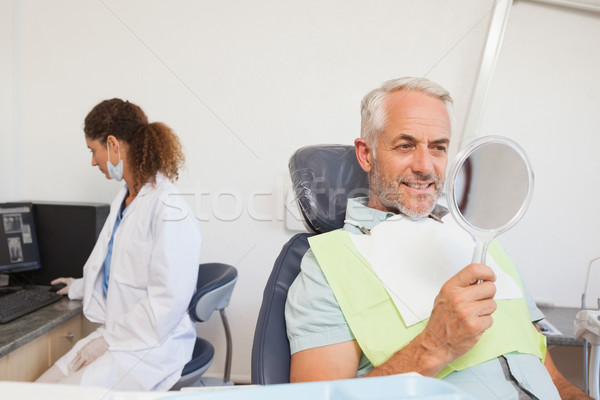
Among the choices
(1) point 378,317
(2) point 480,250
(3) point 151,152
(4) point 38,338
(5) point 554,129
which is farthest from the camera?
(5) point 554,129

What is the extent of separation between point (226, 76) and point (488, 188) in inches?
53.7

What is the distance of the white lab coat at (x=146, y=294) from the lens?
135 cm

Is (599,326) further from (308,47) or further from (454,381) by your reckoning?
(308,47)

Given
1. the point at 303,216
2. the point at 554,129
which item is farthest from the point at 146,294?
the point at 554,129

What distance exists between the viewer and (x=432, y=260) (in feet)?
3.10

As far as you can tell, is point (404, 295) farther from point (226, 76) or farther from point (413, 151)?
point (226, 76)

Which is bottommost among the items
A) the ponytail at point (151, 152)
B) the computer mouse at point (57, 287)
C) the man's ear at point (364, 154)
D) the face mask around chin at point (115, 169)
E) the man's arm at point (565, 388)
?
the computer mouse at point (57, 287)

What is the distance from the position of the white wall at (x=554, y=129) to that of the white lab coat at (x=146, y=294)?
1288mm

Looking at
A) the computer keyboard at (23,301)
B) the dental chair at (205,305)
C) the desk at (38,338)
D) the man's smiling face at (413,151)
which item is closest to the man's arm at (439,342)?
the man's smiling face at (413,151)

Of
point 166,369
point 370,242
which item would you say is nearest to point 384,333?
point 370,242

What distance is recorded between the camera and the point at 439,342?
739 millimetres

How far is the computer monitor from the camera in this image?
1.67 metres

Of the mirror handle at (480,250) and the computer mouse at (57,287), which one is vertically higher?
the mirror handle at (480,250)

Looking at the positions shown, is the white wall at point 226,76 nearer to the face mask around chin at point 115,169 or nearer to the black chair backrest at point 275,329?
the face mask around chin at point 115,169
